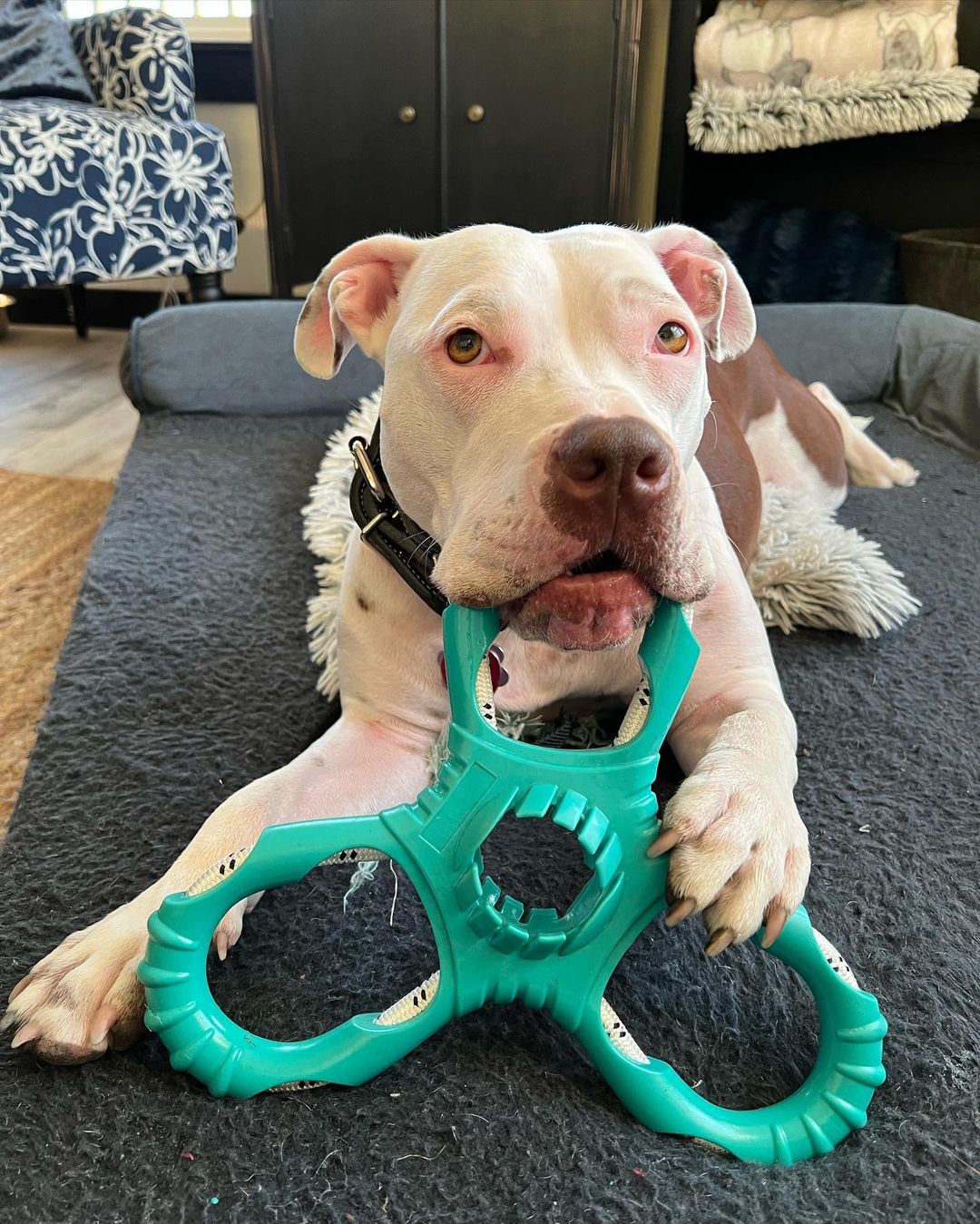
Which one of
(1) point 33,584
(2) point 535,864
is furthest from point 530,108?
(2) point 535,864

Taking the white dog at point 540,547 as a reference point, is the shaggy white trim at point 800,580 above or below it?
below

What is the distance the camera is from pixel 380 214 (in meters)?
4.14

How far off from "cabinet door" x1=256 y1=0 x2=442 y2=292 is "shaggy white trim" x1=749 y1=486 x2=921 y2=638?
9.18 ft

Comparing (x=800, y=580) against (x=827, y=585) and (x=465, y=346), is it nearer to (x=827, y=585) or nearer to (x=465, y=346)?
(x=827, y=585)

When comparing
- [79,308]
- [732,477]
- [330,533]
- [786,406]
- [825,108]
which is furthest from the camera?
[79,308]

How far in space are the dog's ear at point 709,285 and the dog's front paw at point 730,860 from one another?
2.40ft

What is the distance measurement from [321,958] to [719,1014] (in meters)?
0.37

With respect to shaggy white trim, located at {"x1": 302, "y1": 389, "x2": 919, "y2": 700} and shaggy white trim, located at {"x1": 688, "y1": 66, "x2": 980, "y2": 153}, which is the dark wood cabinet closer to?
shaggy white trim, located at {"x1": 688, "y1": 66, "x2": 980, "y2": 153}

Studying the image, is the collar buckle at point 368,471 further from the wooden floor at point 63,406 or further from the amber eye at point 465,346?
the wooden floor at point 63,406

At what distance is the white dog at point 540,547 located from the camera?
83 centimetres

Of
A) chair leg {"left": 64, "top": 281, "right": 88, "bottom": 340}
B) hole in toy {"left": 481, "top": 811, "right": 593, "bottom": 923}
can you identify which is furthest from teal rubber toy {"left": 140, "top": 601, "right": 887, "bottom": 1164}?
chair leg {"left": 64, "top": 281, "right": 88, "bottom": 340}

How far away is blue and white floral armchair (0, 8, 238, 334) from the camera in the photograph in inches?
132

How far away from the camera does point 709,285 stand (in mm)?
1350

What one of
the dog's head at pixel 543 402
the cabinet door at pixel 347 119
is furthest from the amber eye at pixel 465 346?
the cabinet door at pixel 347 119
